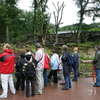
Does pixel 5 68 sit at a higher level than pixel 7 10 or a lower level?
lower

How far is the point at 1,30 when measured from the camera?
18.8 metres

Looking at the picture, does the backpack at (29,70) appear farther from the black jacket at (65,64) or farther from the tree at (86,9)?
the tree at (86,9)

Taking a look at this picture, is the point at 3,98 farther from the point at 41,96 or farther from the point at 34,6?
the point at 34,6

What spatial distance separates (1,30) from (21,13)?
366 centimetres

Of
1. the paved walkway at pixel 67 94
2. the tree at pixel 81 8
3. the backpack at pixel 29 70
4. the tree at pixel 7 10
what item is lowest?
the paved walkway at pixel 67 94

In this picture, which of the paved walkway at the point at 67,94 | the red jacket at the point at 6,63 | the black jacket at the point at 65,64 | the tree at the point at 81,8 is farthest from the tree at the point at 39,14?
the red jacket at the point at 6,63

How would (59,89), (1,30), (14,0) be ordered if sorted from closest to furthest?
(59,89) → (14,0) → (1,30)

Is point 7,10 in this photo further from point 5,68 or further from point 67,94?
point 67,94

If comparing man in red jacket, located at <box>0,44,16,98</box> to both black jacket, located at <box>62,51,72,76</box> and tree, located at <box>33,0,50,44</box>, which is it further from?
tree, located at <box>33,0,50,44</box>

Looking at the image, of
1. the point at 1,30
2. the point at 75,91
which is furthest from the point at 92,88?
the point at 1,30

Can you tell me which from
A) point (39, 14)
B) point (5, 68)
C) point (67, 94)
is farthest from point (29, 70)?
point (39, 14)

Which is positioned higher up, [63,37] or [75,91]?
[63,37]

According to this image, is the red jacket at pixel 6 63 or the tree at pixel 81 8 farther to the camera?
the tree at pixel 81 8

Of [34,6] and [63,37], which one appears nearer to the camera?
[34,6]
